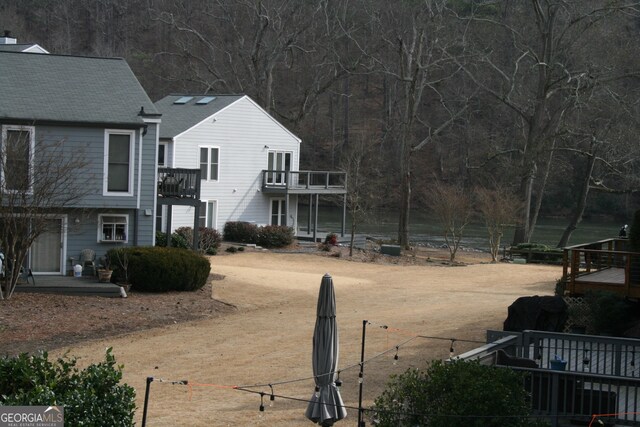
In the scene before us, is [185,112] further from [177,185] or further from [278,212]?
[177,185]

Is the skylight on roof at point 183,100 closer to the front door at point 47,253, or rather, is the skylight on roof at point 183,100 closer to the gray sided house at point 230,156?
the gray sided house at point 230,156

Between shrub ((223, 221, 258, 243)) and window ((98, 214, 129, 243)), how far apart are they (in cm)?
1483

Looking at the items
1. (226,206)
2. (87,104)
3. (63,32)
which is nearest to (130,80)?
(87,104)

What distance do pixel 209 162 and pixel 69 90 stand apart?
1460 cm

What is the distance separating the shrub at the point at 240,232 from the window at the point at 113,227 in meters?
14.8

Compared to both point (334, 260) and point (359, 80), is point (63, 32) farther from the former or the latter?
point (334, 260)

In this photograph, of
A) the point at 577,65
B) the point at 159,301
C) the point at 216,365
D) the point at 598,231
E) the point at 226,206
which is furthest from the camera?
the point at 598,231

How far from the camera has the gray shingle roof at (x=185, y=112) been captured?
42.0 meters

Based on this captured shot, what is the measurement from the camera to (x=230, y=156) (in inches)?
1748

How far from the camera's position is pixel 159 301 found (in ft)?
83.2

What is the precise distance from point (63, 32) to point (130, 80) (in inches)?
2324

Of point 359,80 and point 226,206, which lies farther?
point 359,80

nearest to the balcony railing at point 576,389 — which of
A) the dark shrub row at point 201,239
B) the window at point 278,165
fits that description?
the dark shrub row at point 201,239

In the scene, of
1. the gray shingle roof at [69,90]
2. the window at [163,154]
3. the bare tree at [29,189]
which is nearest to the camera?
the bare tree at [29,189]
